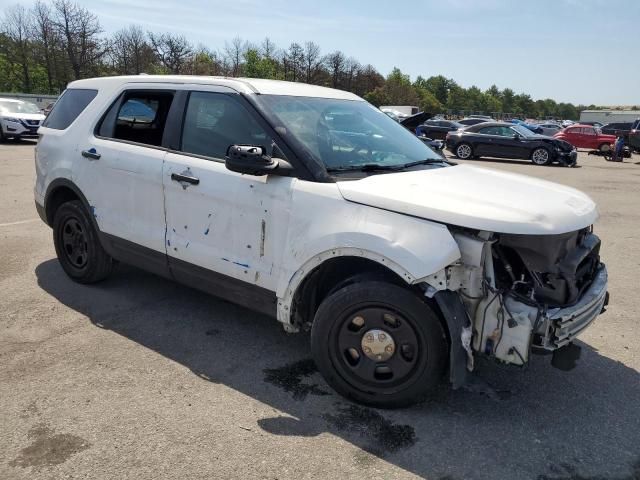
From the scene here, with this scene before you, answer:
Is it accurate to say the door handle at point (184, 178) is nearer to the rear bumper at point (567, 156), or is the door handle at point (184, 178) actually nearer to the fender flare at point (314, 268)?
the fender flare at point (314, 268)

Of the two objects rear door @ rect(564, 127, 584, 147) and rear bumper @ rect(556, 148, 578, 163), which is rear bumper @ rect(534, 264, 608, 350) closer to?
rear bumper @ rect(556, 148, 578, 163)

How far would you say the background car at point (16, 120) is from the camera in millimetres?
18344

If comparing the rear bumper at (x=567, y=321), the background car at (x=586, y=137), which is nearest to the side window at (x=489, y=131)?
the background car at (x=586, y=137)

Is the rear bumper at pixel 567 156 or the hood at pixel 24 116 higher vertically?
the hood at pixel 24 116

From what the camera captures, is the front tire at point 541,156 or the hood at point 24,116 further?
the front tire at point 541,156

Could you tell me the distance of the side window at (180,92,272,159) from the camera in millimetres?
3516

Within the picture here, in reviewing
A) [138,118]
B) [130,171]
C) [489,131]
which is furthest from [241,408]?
[489,131]

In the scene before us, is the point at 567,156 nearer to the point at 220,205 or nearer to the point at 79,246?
the point at 79,246

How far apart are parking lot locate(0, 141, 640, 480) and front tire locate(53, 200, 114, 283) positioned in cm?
23

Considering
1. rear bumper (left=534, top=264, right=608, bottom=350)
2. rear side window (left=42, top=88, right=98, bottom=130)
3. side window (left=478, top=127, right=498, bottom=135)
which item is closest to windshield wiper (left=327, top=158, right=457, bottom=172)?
rear bumper (left=534, top=264, right=608, bottom=350)

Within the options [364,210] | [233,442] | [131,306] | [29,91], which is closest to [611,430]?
[364,210]

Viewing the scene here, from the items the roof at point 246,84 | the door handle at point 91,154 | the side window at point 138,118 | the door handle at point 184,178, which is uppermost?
the roof at point 246,84

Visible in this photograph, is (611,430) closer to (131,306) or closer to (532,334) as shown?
(532,334)

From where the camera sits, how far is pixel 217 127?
3.70 m
